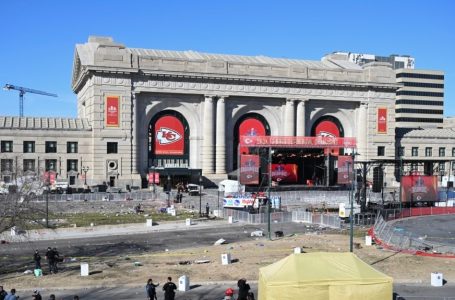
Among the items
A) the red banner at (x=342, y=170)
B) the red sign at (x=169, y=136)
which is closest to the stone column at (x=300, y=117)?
the red banner at (x=342, y=170)

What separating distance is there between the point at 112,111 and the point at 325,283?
67.7 metres

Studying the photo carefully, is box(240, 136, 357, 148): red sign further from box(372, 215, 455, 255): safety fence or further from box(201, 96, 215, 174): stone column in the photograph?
box(372, 215, 455, 255): safety fence

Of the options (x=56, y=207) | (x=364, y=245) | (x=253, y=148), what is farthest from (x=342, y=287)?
(x=253, y=148)

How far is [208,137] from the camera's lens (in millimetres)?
88125

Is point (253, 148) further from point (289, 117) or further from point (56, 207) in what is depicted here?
point (56, 207)

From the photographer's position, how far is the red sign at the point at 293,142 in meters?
82.6

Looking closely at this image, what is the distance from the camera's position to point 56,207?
60500 mm

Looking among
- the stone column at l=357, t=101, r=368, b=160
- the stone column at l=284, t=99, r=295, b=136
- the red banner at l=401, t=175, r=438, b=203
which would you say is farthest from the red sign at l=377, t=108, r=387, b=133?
the red banner at l=401, t=175, r=438, b=203

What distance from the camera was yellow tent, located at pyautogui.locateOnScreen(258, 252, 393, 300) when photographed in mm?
18219

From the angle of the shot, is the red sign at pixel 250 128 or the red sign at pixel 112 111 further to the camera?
the red sign at pixel 250 128

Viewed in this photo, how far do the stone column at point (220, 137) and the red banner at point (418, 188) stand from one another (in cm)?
3354

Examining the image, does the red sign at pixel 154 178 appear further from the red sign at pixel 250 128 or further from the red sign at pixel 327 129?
the red sign at pixel 327 129

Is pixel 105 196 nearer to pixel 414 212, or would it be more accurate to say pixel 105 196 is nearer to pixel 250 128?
pixel 250 128

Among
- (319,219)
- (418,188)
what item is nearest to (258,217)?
(319,219)
